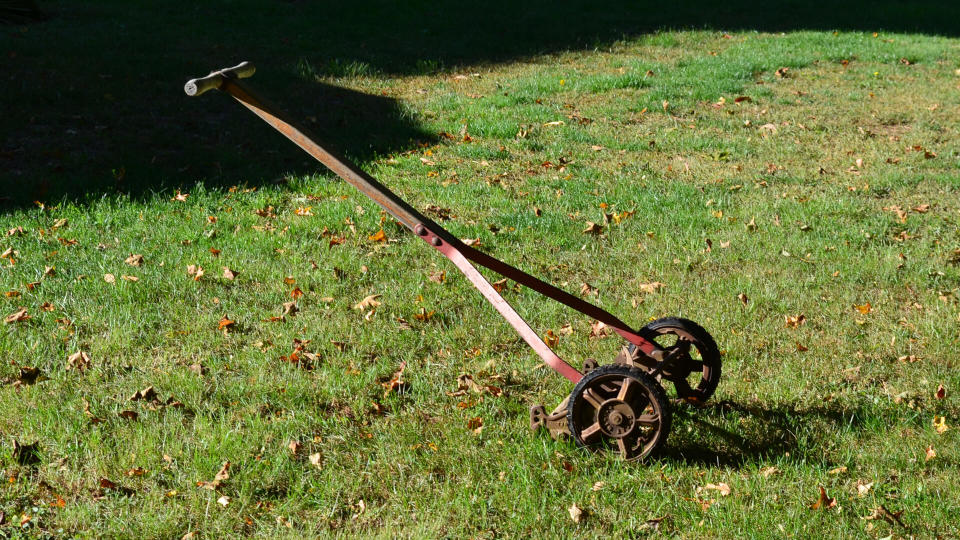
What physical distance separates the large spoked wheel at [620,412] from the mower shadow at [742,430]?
194 mm

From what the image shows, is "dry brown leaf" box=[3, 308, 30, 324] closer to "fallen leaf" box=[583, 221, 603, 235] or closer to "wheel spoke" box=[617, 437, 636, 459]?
"wheel spoke" box=[617, 437, 636, 459]

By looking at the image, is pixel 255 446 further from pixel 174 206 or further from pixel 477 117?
pixel 477 117

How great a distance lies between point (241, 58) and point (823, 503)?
8394mm

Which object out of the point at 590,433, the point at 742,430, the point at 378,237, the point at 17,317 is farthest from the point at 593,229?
the point at 17,317

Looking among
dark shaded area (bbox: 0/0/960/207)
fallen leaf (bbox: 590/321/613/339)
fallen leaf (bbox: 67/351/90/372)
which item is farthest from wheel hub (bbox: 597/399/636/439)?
dark shaded area (bbox: 0/0/960/207)

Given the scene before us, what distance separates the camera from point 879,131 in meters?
8.52

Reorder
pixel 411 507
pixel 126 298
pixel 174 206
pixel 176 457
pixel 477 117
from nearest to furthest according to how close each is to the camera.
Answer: pixel 411 507 → pixel 176 457 → pixel 126 298 → pixel 174 206 → pixel 477 117

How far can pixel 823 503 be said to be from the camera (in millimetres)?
3189

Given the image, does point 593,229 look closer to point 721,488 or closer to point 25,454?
point 721,488

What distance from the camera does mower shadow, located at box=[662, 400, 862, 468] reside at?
11.5ft

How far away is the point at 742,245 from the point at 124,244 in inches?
150

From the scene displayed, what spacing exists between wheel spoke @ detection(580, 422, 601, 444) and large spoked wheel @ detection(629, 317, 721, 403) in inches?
13.9

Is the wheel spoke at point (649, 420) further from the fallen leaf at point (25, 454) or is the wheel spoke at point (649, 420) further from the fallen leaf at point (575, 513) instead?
the fallen leaf at point (25, 454)

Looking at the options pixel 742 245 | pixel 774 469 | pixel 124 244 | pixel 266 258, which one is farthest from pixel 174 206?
pixel 774 469
